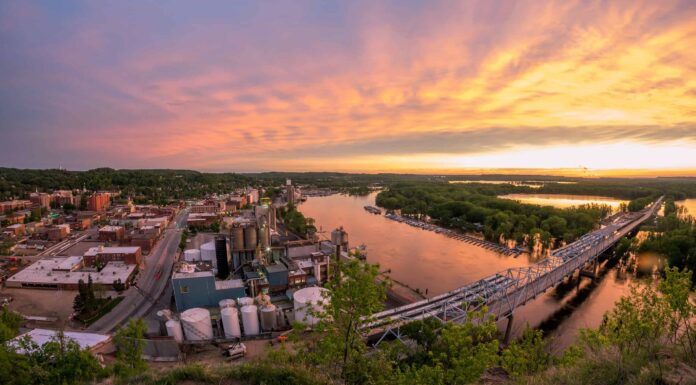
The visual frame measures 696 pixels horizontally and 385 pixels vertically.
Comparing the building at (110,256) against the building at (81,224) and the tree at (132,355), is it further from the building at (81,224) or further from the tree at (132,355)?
the building at (81,224)

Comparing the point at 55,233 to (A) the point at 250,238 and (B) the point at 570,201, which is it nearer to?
(A) the point at 250,238

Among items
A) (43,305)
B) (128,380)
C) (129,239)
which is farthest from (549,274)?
(129,239)

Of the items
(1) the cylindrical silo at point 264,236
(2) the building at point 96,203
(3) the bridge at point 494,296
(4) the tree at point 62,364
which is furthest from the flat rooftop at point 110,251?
(2) the building at point 96,203

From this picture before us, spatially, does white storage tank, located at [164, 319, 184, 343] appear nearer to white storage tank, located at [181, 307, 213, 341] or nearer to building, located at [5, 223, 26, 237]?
white storage tank, located at [181, 307, 213, 341]

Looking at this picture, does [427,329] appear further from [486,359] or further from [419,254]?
[419,254]

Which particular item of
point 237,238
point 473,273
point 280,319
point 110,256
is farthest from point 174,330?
point 473,273
